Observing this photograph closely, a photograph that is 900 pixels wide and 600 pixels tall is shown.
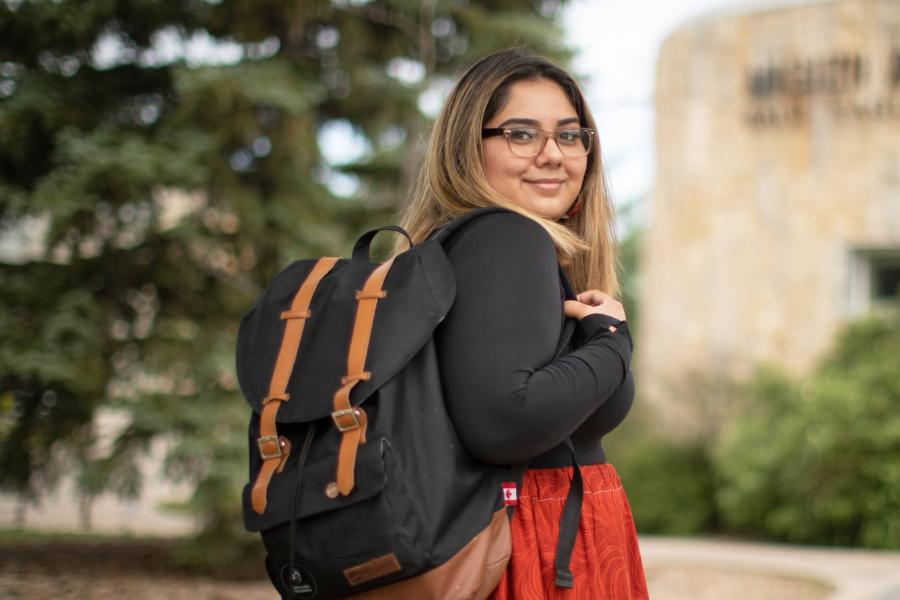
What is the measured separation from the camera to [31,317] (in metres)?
5.18

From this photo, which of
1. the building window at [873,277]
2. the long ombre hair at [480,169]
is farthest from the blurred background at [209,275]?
the long ombre hair at [480,169]

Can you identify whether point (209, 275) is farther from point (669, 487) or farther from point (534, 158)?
point (669, 487)

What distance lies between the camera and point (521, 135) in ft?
6.61

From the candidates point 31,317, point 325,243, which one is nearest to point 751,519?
point 325,243

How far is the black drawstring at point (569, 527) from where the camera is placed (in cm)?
177

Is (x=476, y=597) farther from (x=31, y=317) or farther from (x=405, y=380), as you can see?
(x=31, y=317)

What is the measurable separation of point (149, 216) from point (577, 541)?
421 cm

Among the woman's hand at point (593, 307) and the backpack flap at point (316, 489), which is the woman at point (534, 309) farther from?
the backpack flap at point (316, 489)

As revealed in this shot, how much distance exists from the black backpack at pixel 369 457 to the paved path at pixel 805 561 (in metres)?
5.10

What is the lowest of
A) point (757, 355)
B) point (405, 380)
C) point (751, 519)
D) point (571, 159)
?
point (751, 519)

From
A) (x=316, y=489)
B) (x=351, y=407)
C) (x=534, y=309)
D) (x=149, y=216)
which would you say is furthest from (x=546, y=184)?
(x=149, y=216)

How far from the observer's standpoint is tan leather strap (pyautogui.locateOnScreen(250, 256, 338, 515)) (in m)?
1.63

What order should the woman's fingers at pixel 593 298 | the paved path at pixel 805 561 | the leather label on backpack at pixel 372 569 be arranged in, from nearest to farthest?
the leather label on backpack at pixel 372 569, the woman's fingers at pixel 593 298, the paved path at pixel 805 561

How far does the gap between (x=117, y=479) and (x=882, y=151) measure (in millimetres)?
9399
